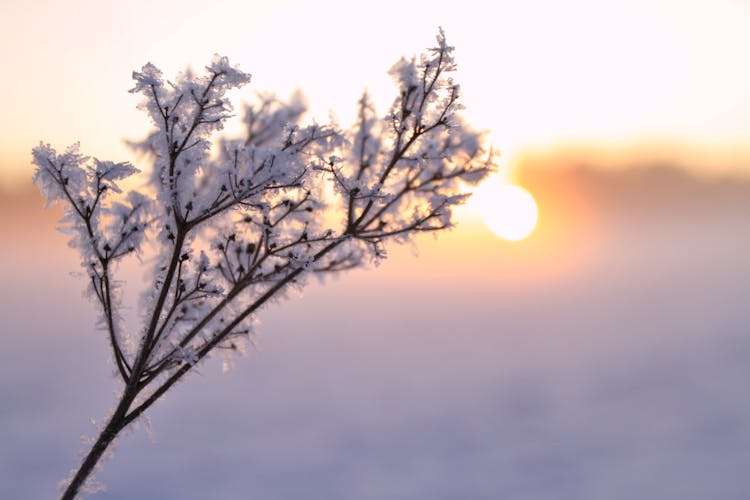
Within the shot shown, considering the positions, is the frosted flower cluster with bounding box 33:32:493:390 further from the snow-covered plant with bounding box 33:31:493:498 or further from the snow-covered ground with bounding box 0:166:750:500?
the snow-covered ground with bounding box 0:166:750:500

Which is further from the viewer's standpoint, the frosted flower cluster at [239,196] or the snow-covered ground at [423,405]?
the snow-covered ground at [423,405]

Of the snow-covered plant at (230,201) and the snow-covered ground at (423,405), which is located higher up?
the snow-covered ground at (423,405)

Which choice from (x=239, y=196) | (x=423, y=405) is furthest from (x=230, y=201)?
(x=423, y=405)

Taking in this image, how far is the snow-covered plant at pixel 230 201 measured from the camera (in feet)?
7.10

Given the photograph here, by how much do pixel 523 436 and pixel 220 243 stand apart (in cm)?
1260

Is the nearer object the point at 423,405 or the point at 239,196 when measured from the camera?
the point at 239,196

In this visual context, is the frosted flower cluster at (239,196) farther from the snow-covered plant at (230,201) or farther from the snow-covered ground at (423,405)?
the snow-covered ground at (423,405)

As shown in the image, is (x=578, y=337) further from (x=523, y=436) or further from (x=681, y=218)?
(x=681, y=218)

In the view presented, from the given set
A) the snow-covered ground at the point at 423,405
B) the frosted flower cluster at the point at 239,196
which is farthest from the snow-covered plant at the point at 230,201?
the snow-covered ground at the point at 423,405

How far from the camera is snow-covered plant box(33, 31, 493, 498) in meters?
2.16

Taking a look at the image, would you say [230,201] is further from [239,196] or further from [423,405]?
[423,405]

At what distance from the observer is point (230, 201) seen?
2217 mm

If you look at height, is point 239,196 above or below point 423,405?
below

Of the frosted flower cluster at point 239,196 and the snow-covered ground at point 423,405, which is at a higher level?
the snow-covered ground at point 423,405
